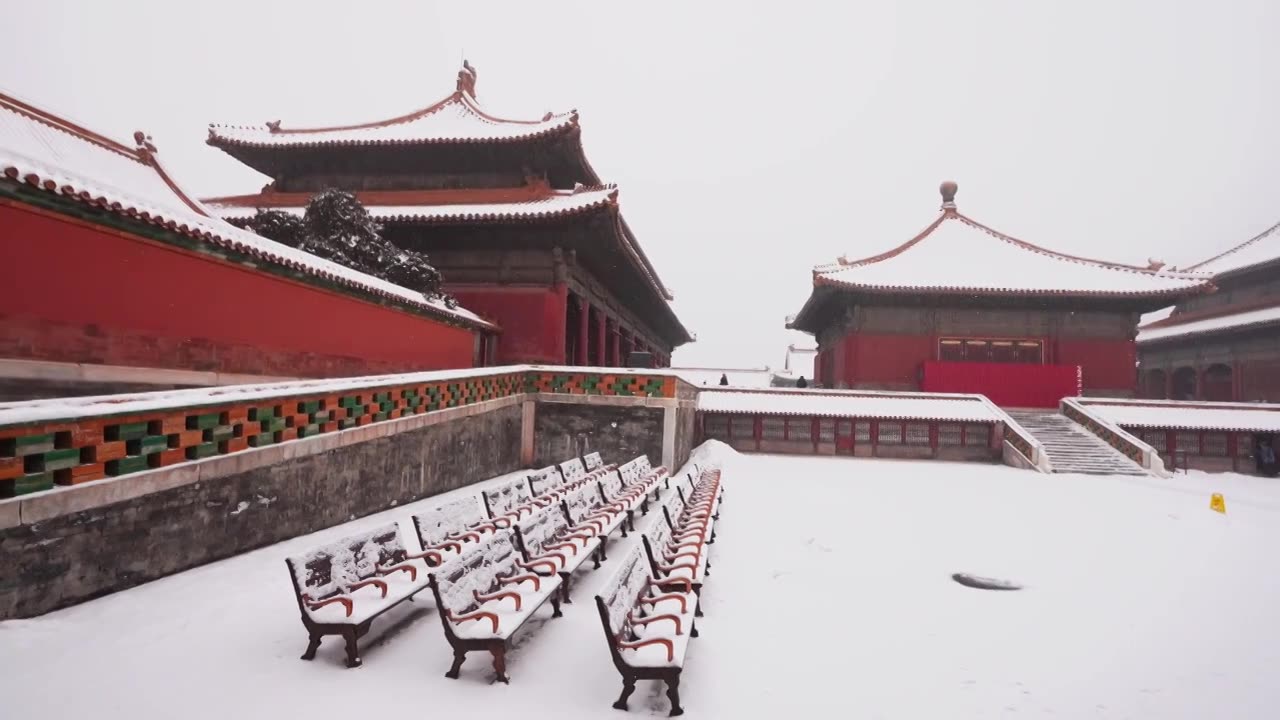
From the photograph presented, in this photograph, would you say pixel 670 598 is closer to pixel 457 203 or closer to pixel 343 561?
pixel 343 561

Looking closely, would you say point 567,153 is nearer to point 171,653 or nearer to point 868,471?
point 868,471

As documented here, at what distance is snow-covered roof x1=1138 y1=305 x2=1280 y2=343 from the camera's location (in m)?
23.1

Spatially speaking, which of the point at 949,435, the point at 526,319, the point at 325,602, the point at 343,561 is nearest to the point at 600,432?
the point at 526,319

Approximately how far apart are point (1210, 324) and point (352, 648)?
33.9 meters

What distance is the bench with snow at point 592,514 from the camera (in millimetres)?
6258

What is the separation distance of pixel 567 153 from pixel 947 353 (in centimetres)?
1395

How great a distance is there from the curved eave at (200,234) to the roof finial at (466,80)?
11334 mm

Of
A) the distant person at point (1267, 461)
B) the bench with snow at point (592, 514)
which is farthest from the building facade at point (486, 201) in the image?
the distant person at point (1267, 461)

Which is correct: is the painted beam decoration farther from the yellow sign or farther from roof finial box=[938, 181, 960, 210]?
roof finial box=[938, 181, 960, 210]

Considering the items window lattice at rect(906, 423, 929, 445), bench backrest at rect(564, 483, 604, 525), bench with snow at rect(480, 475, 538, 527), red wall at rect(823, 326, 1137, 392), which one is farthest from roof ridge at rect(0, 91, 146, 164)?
red wall at rect(823, 326, 1137, 392)

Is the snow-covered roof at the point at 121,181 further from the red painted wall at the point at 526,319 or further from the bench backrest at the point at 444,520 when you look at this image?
the bench backrest at the point at 444,520

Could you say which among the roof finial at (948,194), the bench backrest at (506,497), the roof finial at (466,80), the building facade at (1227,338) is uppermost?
the roof finial at (466,80)

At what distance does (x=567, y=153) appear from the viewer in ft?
56.0

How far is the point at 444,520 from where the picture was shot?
5770mm
